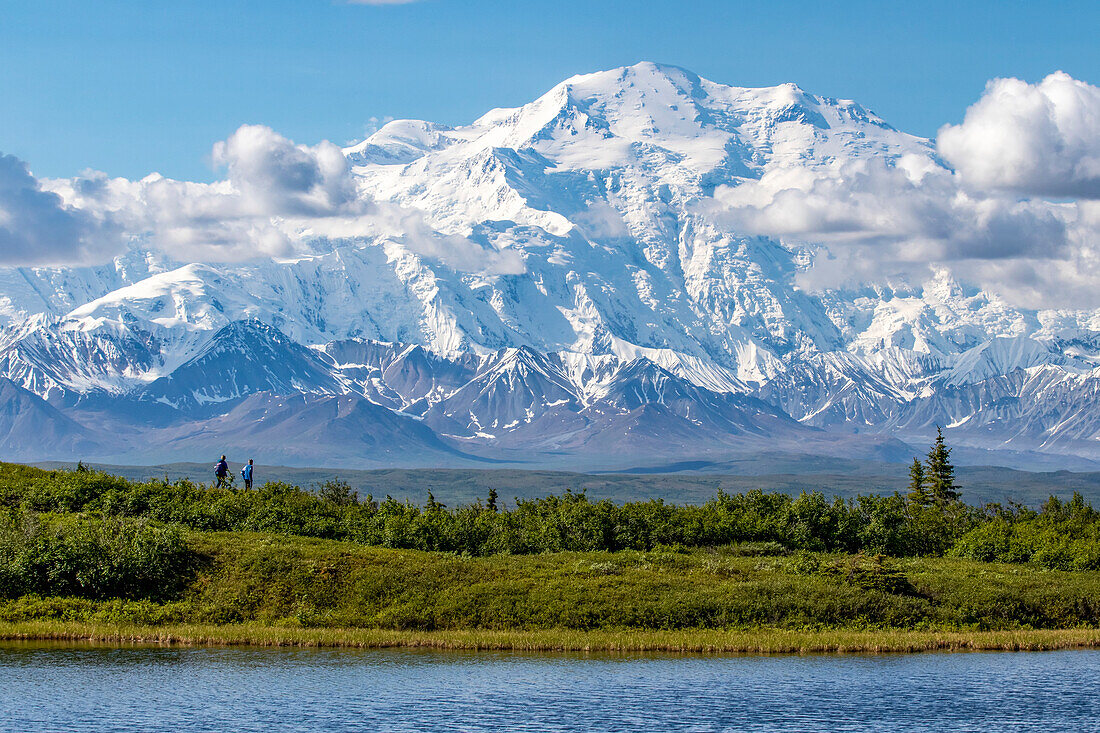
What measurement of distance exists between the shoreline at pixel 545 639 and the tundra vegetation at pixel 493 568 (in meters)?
1.32

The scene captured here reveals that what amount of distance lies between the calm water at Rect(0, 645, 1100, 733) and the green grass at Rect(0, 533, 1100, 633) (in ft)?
25.7

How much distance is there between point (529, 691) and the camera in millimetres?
66438

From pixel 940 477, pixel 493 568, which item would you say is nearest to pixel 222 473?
pixel 493 568

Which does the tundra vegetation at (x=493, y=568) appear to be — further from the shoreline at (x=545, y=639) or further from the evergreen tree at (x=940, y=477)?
the evergreen tree at (x=940, y=477)

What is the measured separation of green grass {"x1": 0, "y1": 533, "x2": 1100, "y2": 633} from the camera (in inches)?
3371

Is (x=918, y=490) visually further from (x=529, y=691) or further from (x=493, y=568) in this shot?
(x=529, y=691)

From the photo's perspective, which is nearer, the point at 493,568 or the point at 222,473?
the point at 493,568

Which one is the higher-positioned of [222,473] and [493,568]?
[222,473]

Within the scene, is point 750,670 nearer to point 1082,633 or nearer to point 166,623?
point 1082,633

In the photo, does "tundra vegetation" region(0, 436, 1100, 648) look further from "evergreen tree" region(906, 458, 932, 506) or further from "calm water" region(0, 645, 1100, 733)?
"evergreen tree" region(906, 458, 932, 506)

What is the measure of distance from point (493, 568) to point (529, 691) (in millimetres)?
28329

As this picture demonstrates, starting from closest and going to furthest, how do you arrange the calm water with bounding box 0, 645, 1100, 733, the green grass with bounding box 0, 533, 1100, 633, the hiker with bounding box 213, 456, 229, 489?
the calm water with bounding box 0, 645, 1100, 733
the green grass with bounding box 0, 533, 1100, 633
the hiker with bounding box 213, 456, 229, 489

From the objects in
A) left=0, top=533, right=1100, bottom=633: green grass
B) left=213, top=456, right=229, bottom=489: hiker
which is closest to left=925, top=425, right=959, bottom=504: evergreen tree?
left=0, top=533, right=1100, bottom=633: green grass

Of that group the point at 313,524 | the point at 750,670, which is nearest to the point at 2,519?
the point at 313,524
